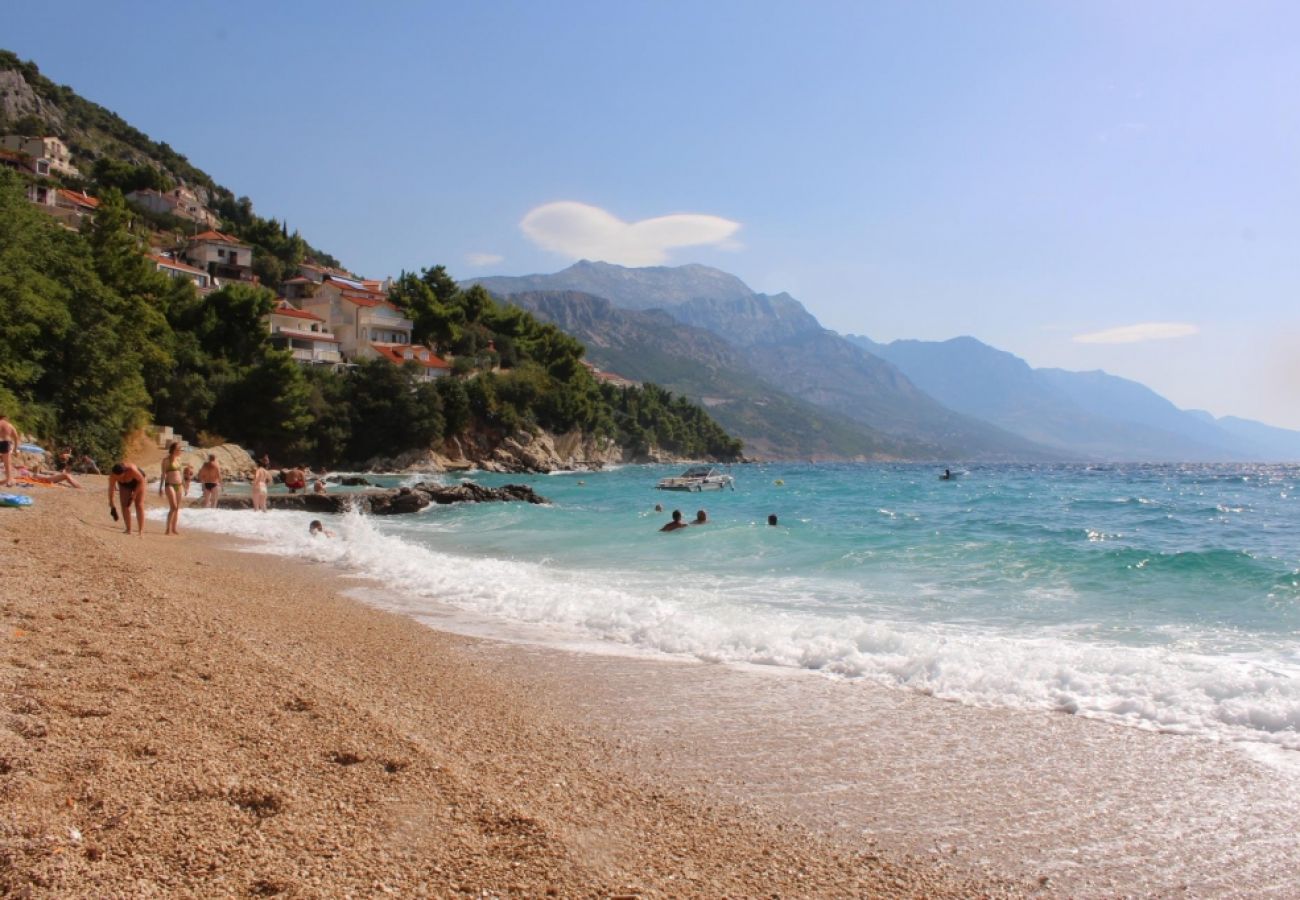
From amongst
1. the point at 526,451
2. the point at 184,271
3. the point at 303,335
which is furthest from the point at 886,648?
the point at 184,271

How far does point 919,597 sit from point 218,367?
5466 cm

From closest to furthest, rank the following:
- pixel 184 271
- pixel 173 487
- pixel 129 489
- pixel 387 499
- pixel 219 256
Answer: pixel 129 489 < pixel 173 487 < pixel 387 499 < pixel 184 271 < pixel 219 256

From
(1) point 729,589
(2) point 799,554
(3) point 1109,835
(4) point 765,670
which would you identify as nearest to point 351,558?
(1) point 729,589

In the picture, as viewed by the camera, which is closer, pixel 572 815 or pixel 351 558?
pixel 572 815

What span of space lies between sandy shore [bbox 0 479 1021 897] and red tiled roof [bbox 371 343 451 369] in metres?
69.3

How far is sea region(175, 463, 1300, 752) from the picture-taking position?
23.6ft

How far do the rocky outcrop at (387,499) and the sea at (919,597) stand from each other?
2.46 m

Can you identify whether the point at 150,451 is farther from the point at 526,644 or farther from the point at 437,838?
the point at 437,838

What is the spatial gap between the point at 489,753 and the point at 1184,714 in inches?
210

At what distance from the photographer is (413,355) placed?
7825cm

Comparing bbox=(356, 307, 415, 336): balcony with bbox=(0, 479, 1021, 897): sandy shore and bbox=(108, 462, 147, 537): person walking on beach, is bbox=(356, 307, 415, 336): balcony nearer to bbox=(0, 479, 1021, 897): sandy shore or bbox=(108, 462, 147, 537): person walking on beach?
bbox=(108, 462, 147, 537): person walking on beach

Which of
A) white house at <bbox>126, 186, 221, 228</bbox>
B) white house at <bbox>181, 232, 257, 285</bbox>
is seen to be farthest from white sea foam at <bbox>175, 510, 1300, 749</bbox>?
white house at <bbox>126, 186, 221, 228</bbox>

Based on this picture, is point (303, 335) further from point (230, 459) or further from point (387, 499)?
point (387, 499)

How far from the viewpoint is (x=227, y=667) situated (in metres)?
6.31
